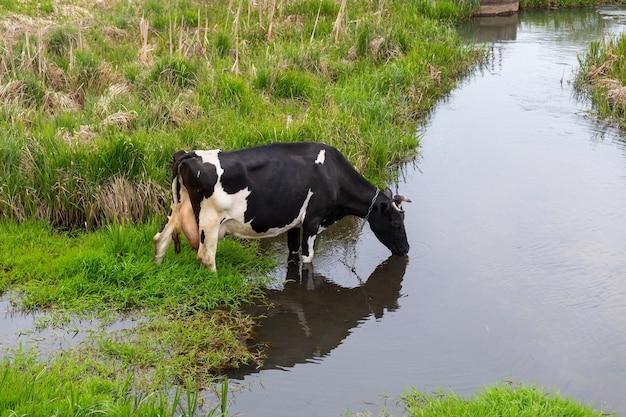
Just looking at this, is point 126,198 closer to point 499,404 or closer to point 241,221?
point 241,221

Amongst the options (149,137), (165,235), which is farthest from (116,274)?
(149,137)

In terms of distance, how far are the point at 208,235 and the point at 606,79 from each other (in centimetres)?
923

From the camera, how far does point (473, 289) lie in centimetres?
764

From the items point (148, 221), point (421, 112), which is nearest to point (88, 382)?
point (148, 221)

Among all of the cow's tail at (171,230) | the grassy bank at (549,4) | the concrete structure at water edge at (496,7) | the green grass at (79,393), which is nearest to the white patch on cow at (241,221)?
the cow's tail at (171,230)

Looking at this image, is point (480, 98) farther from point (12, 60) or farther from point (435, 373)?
point (435, 373)

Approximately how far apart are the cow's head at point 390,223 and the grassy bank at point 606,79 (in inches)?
233

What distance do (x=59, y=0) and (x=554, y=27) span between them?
39.1 ft

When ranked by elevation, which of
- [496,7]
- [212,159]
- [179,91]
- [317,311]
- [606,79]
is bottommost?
[317,311]

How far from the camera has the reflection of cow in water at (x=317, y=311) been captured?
6.62m

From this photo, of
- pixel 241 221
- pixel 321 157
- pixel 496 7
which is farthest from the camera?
pixel 496 7

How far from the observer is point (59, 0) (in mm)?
15570

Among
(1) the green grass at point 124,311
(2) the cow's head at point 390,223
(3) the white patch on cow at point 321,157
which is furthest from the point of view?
(2) the cow's head at point 390,223

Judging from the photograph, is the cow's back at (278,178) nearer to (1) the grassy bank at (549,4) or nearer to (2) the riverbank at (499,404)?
(2) the riverbank at (499,404)
